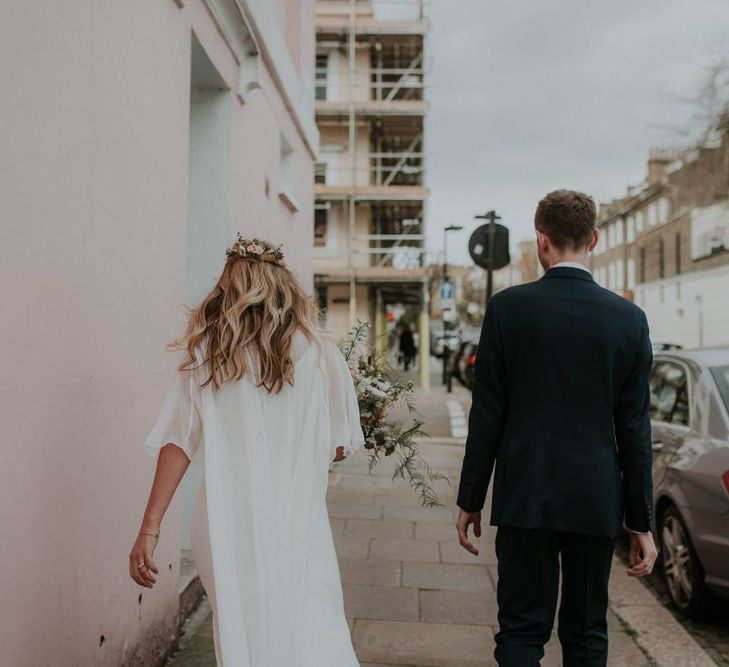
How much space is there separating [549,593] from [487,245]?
795 cm

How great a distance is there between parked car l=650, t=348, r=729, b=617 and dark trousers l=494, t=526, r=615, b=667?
1763 mm

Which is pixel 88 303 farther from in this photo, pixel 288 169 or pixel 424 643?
pixel 288 169

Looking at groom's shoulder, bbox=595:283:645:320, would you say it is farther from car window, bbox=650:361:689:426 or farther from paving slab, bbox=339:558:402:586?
paving slab, bbox=339:558:402:586

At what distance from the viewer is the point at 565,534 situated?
109 inches

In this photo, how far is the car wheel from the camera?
4.52 m

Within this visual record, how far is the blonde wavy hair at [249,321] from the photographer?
8.02 ft

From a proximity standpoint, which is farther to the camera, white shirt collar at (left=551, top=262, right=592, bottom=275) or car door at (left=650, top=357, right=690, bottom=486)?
car door at (left=650, top=357, right=690, bottom=486)

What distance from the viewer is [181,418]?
2.47 m

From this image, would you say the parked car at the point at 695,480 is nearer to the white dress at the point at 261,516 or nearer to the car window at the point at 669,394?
the car window at the point at 669,394

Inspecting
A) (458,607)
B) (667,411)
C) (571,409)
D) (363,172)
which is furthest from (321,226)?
(571,409)

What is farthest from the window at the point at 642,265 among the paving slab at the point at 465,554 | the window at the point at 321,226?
the paving slab at the point at 465,554

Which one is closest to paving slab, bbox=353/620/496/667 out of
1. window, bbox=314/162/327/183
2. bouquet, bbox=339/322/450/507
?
bouquet, bbox=339/322/450/507

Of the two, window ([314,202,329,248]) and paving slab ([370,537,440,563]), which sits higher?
window ([314,202,329,248])

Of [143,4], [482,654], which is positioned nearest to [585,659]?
[482,654]
